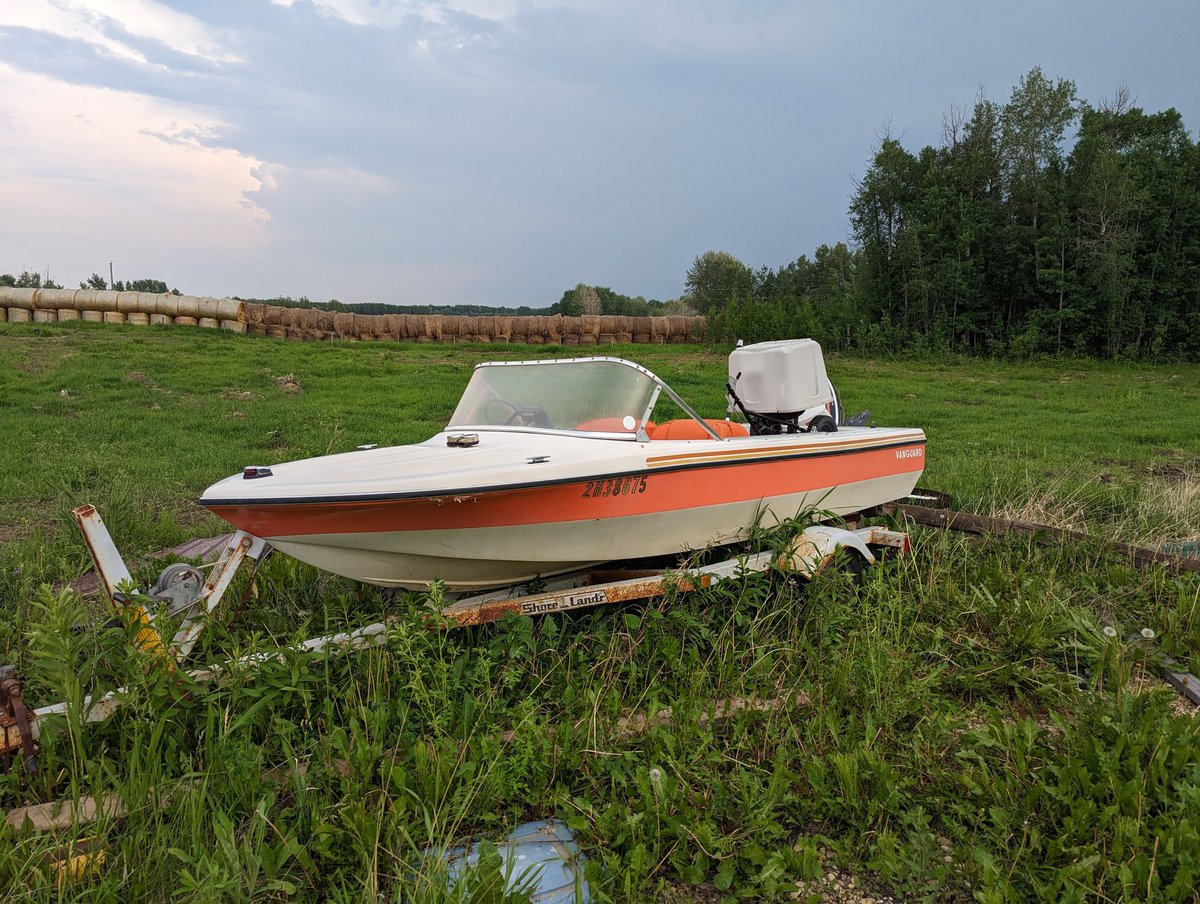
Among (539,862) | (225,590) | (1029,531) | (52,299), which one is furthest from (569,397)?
(52,299)

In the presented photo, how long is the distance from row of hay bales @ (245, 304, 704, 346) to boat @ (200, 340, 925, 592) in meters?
22.6

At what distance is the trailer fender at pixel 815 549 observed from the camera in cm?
424

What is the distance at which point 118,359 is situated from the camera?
15852mm

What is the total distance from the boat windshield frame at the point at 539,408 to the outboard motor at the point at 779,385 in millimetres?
899

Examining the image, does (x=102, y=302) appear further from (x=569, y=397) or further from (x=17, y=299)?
(x=569, y=397)

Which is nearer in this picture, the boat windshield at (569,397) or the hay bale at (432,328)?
the boat windshield at (569,397)

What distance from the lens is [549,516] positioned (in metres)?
3.65

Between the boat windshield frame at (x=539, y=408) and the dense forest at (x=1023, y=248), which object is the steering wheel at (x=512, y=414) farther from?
the dense forest at (x=1023, y=248)

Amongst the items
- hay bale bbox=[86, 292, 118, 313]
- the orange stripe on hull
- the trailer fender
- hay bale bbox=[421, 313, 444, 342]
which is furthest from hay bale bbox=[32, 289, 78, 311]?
the trailer fender

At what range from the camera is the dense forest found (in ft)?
79.3

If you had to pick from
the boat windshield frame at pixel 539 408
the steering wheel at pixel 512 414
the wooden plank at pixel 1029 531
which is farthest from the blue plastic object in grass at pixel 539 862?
the wooden plank at pixel 1029 531

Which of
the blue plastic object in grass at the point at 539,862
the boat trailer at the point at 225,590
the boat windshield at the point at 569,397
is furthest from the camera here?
the boat windshield at the point at 569,397

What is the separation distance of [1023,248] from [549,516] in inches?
1064

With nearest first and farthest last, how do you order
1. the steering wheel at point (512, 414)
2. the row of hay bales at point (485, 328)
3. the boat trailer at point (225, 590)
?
the boat trailer at point (225, 590) → the steering wheel at point (512, 414) → the row of hay bales at point (485, 328)
